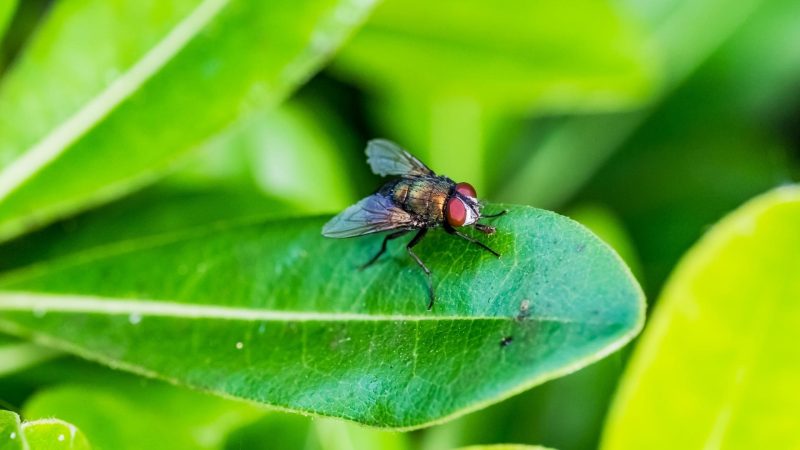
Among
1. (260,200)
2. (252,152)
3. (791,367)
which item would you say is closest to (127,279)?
(260,200)

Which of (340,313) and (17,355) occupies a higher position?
(17,355)

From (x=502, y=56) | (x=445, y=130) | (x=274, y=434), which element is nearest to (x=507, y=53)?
(x=502, y=56)

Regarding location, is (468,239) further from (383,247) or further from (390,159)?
(390,159)

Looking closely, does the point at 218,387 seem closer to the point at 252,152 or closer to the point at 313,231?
the point at 313,231

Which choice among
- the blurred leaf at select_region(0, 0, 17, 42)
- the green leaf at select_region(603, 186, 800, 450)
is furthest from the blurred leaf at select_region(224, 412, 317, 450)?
the blurred leaf at select_region(0, 0, 17, 42)

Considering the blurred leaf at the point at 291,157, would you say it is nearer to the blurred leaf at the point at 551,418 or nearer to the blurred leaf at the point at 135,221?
the blurred leaf at the point at 135,221

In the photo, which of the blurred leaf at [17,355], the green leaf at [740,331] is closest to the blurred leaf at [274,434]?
the blurred leaf at [17,355]

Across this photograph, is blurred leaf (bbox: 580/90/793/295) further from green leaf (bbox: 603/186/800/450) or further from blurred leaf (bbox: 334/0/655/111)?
green leaf (bbox: 603/186/800/450)
